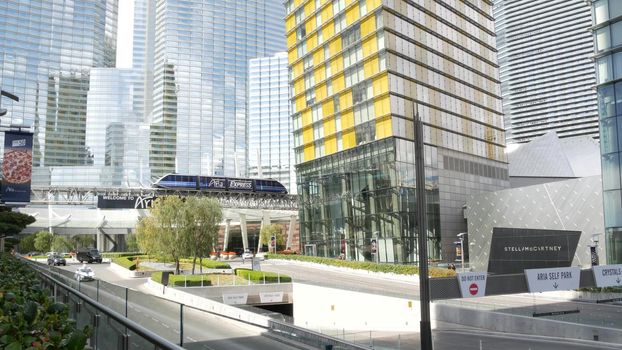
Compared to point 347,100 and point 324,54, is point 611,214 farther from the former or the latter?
point 324,54

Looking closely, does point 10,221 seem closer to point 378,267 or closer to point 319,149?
point 378,267

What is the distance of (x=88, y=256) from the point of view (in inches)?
3086

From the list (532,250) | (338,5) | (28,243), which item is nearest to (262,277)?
(532,250)

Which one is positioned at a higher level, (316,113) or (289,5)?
(289,5)

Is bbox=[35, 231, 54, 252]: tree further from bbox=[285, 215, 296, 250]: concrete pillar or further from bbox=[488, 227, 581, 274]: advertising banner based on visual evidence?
bbox=[488, 227, 581, 274]: advertising banner

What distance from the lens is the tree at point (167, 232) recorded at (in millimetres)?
54006

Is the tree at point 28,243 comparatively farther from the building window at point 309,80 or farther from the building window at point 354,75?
the building window at point 354,75

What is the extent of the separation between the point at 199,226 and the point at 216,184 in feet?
207

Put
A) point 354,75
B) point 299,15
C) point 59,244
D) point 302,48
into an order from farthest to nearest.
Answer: point 59,244
point 299,15
point 302,48
point 354,75

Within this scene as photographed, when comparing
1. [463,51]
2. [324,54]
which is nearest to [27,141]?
[324,54]

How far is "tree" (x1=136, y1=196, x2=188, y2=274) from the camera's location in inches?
2126

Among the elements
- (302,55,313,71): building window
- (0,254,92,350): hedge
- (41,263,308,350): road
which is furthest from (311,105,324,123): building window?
(0,254,92,350): hedge

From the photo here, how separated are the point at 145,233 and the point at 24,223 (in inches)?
569

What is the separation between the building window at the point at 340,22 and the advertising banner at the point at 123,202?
59.2 meters
